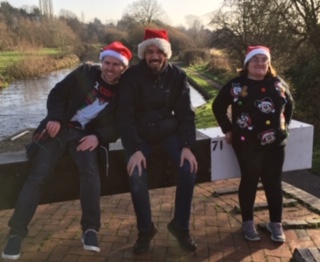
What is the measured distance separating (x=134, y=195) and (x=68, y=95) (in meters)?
0.92

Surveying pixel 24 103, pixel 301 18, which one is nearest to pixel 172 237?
pixel 301 18

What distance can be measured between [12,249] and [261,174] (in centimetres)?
189

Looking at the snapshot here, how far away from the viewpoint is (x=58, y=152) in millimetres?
2850

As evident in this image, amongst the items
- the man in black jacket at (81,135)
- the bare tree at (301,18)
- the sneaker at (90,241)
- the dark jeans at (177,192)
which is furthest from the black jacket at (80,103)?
the bare tree at (301,18)

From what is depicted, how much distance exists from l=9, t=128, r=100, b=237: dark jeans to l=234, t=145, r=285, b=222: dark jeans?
1.13m

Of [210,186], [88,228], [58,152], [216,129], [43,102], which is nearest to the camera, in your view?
[88,228]

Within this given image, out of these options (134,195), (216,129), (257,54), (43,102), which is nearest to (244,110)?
(257,54)

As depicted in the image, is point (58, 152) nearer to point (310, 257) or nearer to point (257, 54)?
point (257, 54)

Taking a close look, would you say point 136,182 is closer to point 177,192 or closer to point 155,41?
point 177,192

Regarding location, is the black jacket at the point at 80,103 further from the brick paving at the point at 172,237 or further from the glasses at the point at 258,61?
the glasses at the point at 258,61

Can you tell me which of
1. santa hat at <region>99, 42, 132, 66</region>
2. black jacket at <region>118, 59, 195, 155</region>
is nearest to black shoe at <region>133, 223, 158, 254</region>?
black jacket at <region>118, 59, 195, 155</region>

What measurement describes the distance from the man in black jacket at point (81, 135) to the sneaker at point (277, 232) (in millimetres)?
1438

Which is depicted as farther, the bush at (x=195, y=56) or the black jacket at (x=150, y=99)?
the bush at (x=195, y=56)

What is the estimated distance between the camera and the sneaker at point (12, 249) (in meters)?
2.60
